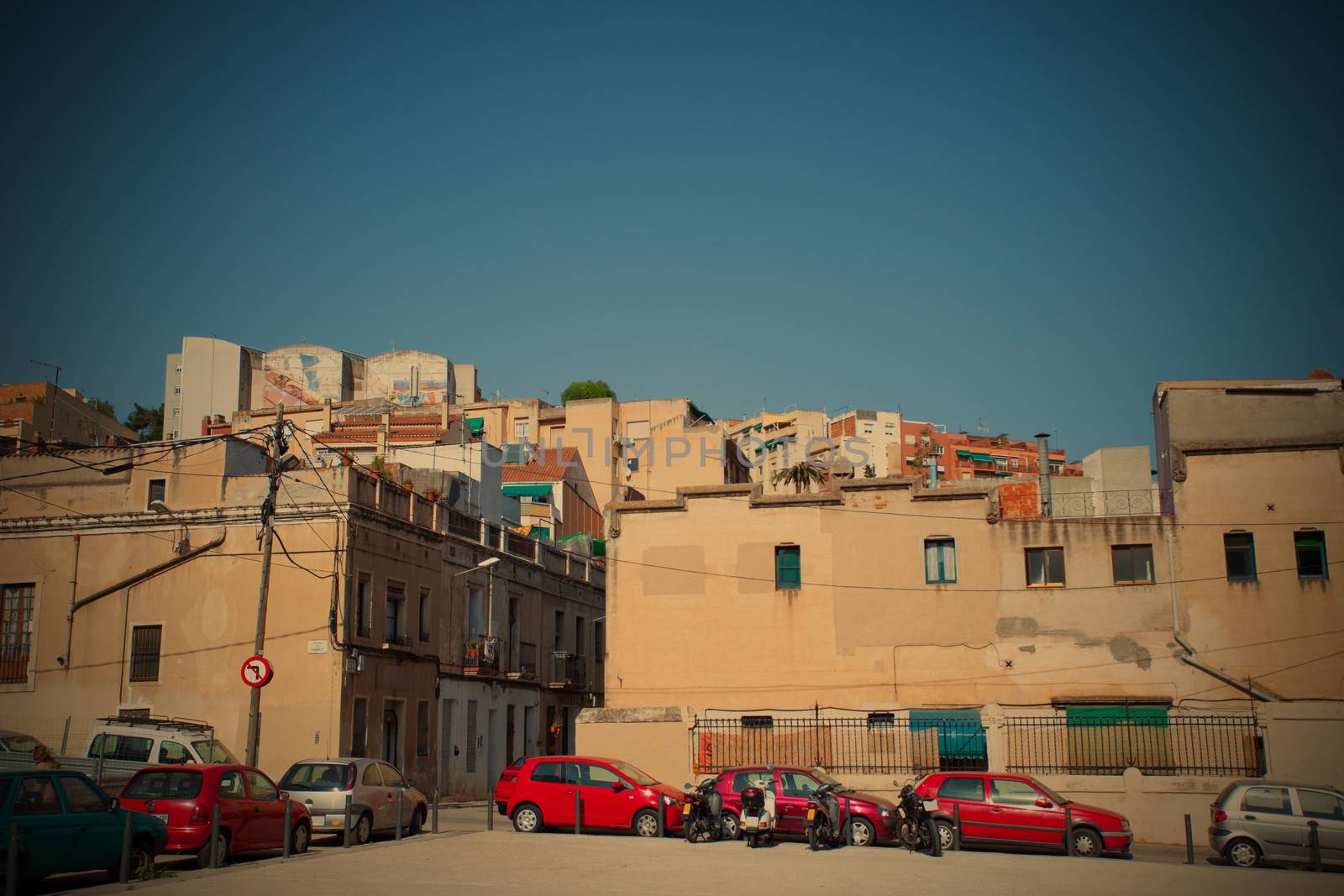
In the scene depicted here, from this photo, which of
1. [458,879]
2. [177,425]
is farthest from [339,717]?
[177,425]

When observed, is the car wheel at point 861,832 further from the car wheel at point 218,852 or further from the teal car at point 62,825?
the teal car at point 62,825

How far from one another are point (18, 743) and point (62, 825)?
1097 cm

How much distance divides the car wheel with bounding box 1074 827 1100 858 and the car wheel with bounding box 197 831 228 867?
14254 millimetres

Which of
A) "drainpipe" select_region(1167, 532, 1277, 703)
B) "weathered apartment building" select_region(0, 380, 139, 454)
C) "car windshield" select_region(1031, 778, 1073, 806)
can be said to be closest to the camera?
"car windshield" select_region(1031, 778, 1073, 806)

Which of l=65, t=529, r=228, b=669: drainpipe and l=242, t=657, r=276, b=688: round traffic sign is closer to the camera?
l=242, t=657, r=276, b=688: round traffic sign

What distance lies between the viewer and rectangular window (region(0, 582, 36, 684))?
3212 cm

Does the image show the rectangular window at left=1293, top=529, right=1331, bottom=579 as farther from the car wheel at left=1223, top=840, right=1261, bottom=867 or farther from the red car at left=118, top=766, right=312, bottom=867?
the red car at left=118, top=766, right=312, bottom=867

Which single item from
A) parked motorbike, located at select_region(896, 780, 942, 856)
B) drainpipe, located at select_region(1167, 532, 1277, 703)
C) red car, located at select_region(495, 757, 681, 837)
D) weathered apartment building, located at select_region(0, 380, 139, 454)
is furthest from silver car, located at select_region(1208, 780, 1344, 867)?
weathered apartment building, located at select_region(0, 380, 139, 454)

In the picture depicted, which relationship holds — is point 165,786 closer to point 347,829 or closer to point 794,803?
point 347,829

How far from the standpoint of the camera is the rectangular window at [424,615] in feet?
116

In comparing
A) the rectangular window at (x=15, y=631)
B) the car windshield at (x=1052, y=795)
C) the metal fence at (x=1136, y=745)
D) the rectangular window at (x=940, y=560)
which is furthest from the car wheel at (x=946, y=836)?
the rectangular window at (x=15, y=631)

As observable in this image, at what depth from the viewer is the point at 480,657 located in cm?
3812

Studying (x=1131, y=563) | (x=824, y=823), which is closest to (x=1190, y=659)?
(x=1131, y=563)

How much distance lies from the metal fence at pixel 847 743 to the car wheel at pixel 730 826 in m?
6.44
